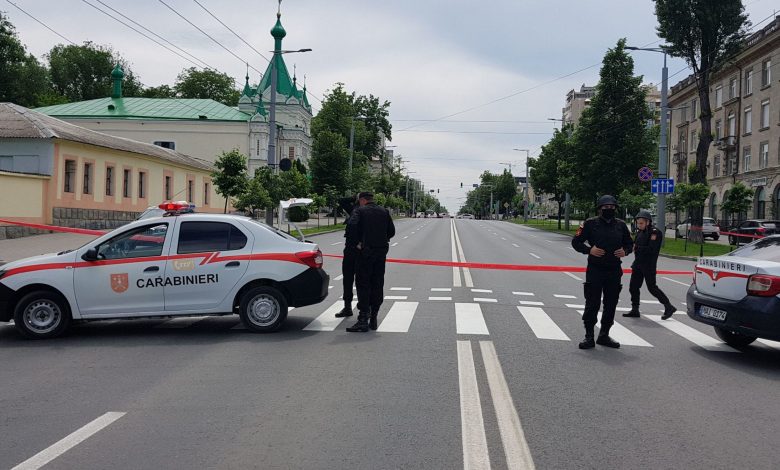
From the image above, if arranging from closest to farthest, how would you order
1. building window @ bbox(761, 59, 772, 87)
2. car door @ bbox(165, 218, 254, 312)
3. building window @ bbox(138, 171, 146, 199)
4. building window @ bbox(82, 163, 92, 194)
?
car door @ bbox(165, 218, 254, 312)
building window @ bbox(82, 163, 92, 194)
building window @ bbox(138, 171, 146, 199)
building window @ bbox(761, 59, 772, 87)

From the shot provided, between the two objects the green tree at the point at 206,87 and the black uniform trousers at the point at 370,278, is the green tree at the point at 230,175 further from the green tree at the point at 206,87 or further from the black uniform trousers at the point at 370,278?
the green tree at the point at 206,87

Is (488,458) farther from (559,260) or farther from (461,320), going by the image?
(559,260)

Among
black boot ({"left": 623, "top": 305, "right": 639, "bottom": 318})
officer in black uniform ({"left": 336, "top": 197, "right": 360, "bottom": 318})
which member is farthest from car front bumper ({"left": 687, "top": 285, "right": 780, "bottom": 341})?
officer in black uniform ({"left": 336, "top": 197, "right": 360, "bottom": 318})

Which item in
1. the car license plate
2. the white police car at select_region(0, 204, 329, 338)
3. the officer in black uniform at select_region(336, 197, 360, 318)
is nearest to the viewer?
the car license plate

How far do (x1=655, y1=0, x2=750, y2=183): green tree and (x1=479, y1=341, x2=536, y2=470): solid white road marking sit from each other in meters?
34.1

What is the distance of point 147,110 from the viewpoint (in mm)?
71312

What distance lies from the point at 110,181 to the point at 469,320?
32.4m

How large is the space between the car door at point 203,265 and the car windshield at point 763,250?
6.21 meters

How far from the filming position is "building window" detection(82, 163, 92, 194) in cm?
3519

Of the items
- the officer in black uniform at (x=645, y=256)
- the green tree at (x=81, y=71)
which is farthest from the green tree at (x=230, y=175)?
the green tree at (x=81, y=71)

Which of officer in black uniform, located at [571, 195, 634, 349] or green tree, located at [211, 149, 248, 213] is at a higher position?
green tree, located at [211, 149, 248, 213]

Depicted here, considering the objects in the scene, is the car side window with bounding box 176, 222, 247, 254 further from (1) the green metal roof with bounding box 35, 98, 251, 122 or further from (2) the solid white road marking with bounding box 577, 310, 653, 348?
(1) the green metal roof with bounding box 35, 98, 251, 122

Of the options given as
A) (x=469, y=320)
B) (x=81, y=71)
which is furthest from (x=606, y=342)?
(x=81, y=71)

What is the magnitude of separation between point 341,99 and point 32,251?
54168 mm
